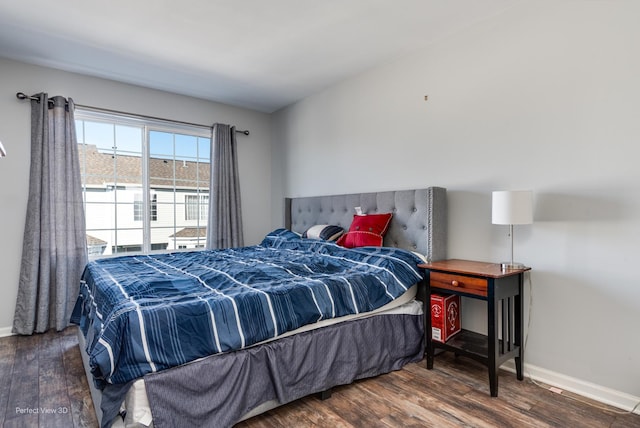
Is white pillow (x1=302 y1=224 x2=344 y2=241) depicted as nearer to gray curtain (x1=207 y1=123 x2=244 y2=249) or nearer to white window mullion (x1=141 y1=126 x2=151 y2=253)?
gray curtain (x1=207 y1=123 x2=244 y2=249)

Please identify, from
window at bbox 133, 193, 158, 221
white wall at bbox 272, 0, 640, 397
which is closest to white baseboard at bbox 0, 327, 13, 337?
window at bbox 133, 193, 158, 221

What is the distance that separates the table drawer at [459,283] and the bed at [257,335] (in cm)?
18

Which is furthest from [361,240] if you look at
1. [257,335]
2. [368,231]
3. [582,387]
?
[582,387]

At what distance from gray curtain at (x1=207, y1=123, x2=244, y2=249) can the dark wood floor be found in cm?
208

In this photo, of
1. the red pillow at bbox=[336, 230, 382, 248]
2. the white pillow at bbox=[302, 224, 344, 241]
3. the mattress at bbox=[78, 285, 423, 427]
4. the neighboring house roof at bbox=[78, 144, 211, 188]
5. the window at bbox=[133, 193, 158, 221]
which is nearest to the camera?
the mattress at bbox=[78, 285, 423, 427]

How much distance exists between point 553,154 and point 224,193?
3.39 m

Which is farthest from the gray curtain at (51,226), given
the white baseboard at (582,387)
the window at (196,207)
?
the white baseboard at (582,387)

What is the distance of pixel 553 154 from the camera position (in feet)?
7.16

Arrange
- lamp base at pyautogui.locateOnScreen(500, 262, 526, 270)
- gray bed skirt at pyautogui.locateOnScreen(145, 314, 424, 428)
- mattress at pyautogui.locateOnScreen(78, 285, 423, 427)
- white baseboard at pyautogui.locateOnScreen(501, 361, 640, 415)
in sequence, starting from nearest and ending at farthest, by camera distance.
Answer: mattress at pyautogui.locateOnScreen(78, 285, 423, 427)
gray bed skirt at pyautogui.locateOnScreen(145, 314, 424, 428)
white baseboard at pyautogui.locateOnScreen(501, 361, 640, 415)
lamp base at pyautogui.locateOnScreen(500, 262, 526, 270)

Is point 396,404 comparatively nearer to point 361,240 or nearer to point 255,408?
point 255,408

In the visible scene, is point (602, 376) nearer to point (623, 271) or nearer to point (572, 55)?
point (623, 271)

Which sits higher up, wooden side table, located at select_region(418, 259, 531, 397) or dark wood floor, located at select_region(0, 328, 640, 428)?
wooden side table, located at select_region(418, 259, 531, 397)

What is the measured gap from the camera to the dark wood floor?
1.77 m

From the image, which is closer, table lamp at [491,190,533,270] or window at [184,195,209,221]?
table lamp at [491,190,533,270]
